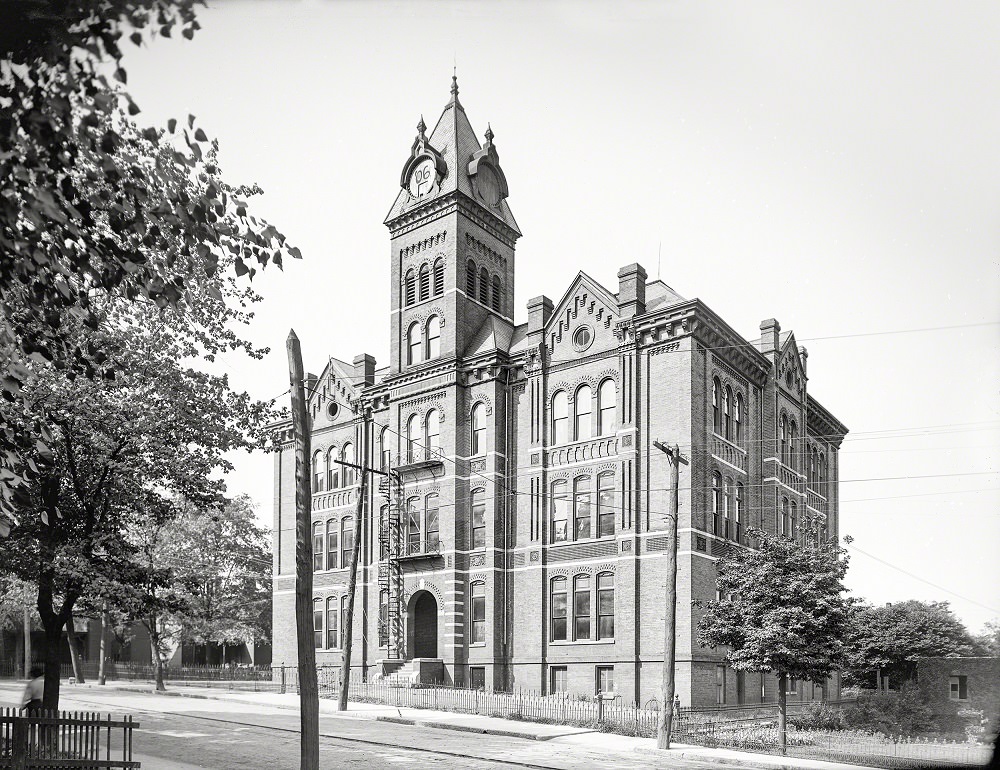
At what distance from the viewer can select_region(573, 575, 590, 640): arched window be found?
34344mm

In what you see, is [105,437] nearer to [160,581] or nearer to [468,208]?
[160,581]

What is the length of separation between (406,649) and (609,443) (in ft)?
39.8

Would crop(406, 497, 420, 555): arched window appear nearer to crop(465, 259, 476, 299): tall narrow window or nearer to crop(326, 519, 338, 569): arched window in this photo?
crop(326, 519, 338, 569): arched window

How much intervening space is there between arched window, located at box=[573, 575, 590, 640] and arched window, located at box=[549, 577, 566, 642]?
0.57 metres

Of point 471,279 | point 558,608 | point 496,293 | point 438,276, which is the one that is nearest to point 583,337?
point 471,279

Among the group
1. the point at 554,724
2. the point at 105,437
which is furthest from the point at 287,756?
the point at 554,724

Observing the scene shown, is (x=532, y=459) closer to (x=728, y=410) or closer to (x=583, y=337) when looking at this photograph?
(x=583, y=337)

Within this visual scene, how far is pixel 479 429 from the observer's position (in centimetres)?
3847

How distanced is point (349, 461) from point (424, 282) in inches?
374

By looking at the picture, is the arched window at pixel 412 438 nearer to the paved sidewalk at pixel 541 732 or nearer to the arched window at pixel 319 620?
the arched window at pixel 319 620

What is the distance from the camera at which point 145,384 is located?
1697 cm

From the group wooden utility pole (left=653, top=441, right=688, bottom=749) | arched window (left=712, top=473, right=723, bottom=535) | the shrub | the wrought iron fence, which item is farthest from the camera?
arched window (left=712, top=473, right=723, bottom=535)

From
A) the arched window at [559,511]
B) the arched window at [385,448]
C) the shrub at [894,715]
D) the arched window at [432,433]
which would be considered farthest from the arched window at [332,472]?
the shrub at [894,715]

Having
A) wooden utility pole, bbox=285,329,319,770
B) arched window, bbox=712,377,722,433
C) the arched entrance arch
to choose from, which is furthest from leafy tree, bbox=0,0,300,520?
the arched entrance arch
